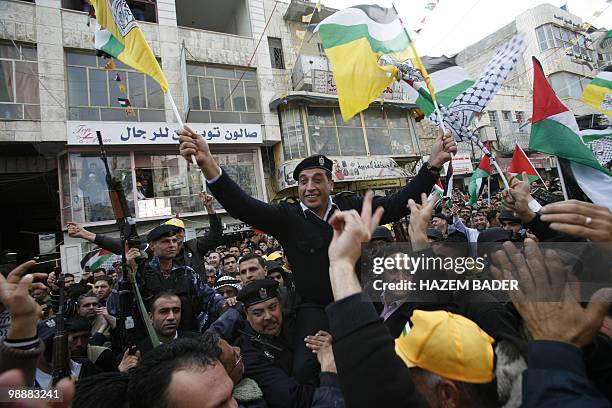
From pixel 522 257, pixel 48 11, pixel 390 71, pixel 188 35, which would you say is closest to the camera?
pixel 522 257

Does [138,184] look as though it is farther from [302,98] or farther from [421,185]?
[421,185]

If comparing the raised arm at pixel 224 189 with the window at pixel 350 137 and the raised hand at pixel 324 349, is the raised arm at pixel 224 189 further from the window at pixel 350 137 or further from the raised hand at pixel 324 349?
the window at pixel 350 137

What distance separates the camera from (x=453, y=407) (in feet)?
3.63

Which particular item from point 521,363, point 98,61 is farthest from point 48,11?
point 521,363

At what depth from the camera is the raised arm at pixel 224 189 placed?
1.97 meters

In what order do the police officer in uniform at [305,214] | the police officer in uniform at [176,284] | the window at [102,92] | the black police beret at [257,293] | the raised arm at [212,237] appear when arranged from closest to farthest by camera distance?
1. the police officer in uniform at [305,214]
2. the black police beret at [257,293]
3. the police officer in uniform at [176,284]
4. the raised arm at [212,237]
5. the window at [102,92]

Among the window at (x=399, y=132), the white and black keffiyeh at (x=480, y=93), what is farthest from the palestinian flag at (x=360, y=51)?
the window at (x=399, y=132)

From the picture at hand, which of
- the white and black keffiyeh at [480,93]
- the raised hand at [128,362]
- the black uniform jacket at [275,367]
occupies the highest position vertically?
the white and black keffiyeh at [480,93]

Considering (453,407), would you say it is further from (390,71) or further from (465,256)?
(390,71)

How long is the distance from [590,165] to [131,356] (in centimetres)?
370

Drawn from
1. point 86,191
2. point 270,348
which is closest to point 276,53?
point 86,191

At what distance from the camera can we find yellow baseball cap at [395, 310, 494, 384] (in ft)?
3.64

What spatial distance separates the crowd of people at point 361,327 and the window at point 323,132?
13.8m

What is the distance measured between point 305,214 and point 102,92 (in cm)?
1393
